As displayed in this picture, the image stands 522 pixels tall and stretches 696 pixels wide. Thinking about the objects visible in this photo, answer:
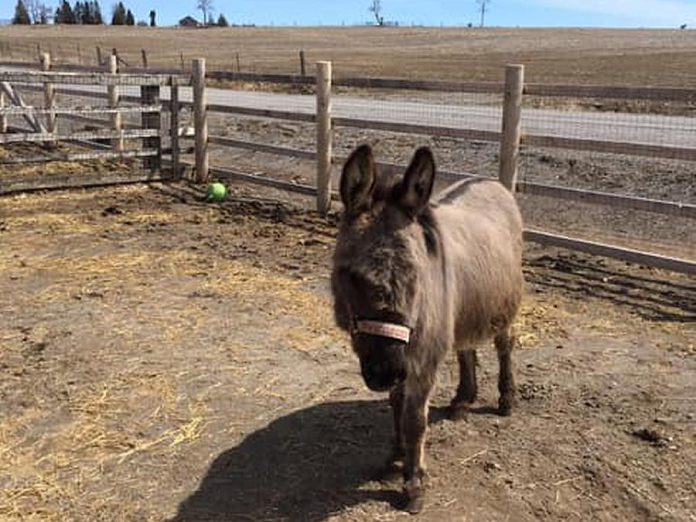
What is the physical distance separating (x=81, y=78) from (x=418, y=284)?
8.80 m

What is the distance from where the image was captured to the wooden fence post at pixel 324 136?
894cm

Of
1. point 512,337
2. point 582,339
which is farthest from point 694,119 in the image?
point 512,337

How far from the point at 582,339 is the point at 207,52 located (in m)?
59.4

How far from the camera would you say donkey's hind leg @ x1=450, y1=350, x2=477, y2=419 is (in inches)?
165

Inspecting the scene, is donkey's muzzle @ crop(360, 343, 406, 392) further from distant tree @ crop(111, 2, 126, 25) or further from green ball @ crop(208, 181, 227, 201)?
distant tree @ crop(111, 2, 126, 25)

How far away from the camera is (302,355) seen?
16.4 feet

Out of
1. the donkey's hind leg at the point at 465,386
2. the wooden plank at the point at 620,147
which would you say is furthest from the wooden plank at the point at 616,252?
the donkey's hind leg at the point at 465,386

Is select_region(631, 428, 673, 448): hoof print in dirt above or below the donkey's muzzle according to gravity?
below

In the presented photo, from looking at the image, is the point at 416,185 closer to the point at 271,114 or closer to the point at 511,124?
the point at 511,124

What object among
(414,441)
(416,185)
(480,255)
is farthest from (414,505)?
(416,185)

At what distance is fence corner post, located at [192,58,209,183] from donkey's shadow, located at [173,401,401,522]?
23.8 feet

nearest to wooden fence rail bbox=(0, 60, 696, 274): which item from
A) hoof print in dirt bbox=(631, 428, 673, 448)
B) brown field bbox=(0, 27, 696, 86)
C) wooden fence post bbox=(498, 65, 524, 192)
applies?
wooden fence post bbox=(498, 65, 524, 192)

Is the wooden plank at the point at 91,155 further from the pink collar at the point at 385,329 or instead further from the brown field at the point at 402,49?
the brown field at the point at 402,49

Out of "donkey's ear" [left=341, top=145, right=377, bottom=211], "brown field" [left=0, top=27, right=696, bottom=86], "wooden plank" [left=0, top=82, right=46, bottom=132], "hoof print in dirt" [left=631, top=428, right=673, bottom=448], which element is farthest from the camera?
"brown field" [left=0, top=27, right=696, bottom=86]
